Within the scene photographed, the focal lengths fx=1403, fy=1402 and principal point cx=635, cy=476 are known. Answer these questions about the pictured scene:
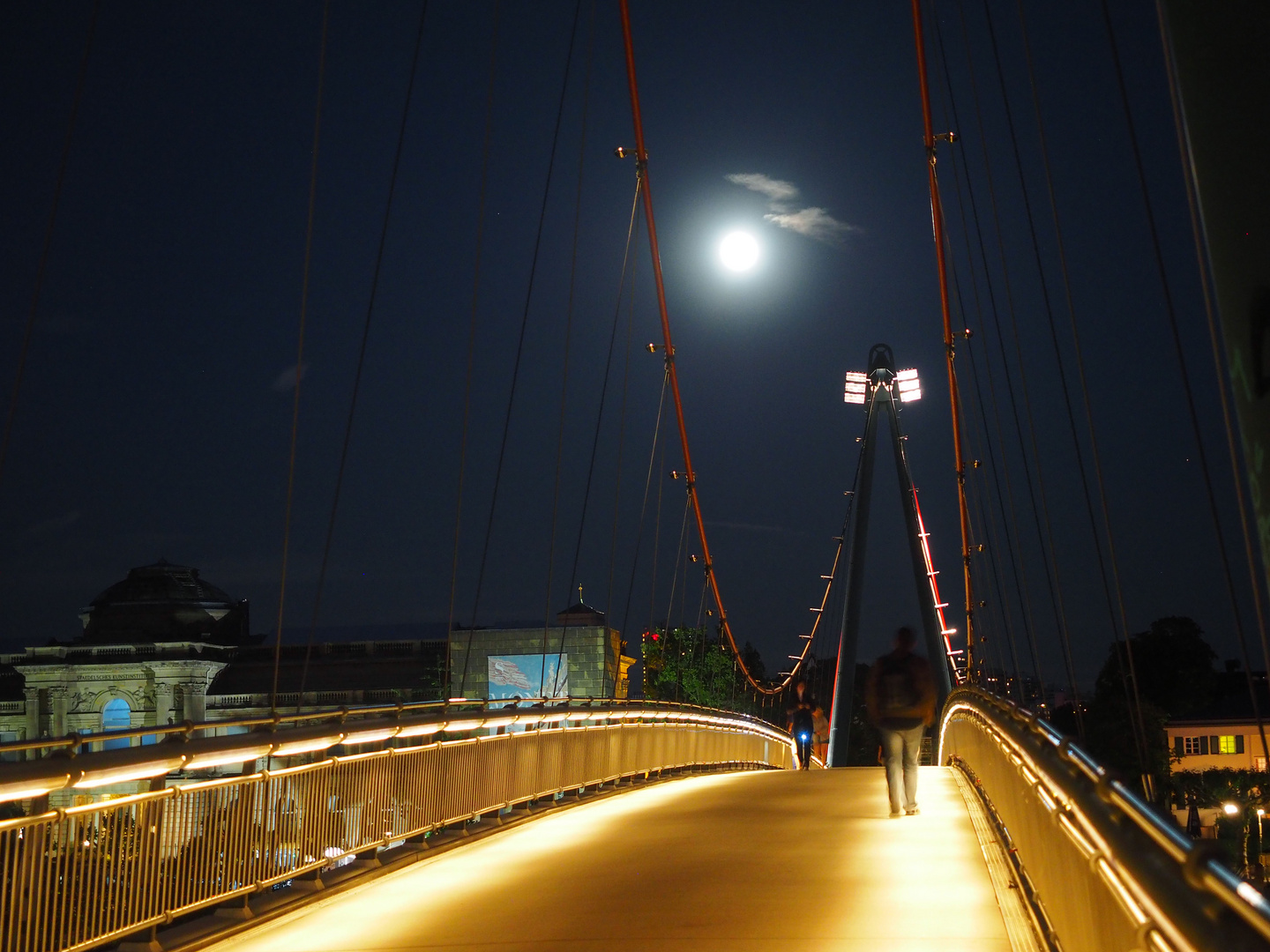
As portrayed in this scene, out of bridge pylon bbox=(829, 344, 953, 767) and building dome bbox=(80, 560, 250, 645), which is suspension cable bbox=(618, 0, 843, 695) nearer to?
bridge pylon bbox=(829, 344, 953, 767)

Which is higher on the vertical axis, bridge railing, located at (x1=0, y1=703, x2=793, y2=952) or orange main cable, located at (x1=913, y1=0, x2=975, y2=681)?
orange main cable, located at (x1=913, y1=0, x2=975, y2=681)

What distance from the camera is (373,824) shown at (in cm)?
788

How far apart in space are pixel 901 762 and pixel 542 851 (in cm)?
289

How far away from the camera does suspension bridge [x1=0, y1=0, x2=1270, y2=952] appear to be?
3.36m

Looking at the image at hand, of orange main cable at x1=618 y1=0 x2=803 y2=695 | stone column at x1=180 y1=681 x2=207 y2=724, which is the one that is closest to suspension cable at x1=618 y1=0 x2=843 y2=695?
orange main cable at x1=618 y1=0 x2=803 y2=695

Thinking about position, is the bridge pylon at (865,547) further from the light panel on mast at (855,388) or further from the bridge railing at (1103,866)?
the bridge railing at (1103,866)

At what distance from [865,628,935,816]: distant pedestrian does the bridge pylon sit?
101ft

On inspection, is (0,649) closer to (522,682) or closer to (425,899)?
(522,682)

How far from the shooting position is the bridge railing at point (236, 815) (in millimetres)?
4816

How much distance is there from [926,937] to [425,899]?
2525 mm

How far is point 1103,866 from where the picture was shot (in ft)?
10.7

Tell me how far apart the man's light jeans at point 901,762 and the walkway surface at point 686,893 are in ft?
0.64

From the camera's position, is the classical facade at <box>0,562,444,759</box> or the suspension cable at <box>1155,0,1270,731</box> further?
the classical facade at <box>0,562,444,759</box>

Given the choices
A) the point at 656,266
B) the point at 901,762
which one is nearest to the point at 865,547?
the point at 656,266
